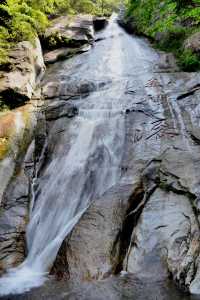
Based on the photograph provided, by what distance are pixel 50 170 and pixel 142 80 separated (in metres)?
5.42

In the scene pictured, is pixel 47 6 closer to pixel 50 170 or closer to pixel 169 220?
pixel 50 170

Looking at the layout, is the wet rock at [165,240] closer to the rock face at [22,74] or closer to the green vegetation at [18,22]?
the rock face at [22,74]

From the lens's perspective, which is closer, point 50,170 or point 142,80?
point 50,170

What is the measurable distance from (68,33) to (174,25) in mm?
5395

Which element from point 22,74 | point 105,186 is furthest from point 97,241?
point 22,74

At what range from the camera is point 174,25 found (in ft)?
54.1

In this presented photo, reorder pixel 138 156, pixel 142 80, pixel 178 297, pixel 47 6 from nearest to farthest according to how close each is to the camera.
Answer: pixel 178 297 < pixel 138 156 < pixel 142 80 < pixel 47 6

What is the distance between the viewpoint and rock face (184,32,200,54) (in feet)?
43.7

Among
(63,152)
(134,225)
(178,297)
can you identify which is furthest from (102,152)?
(178,297)

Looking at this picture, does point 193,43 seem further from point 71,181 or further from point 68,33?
point 71,181

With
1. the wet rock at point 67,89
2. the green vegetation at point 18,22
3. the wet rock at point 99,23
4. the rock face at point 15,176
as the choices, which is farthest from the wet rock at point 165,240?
the wet rock at point 99,23

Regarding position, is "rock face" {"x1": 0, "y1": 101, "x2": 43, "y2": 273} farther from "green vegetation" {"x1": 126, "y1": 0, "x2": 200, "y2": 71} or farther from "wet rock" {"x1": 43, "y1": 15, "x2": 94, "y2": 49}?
"wet rock" {"x1": 43, "y1": 15, "x2": 94, "y2": 49}

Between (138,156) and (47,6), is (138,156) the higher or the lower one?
the lower one

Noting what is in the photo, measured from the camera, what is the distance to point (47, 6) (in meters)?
19.7
